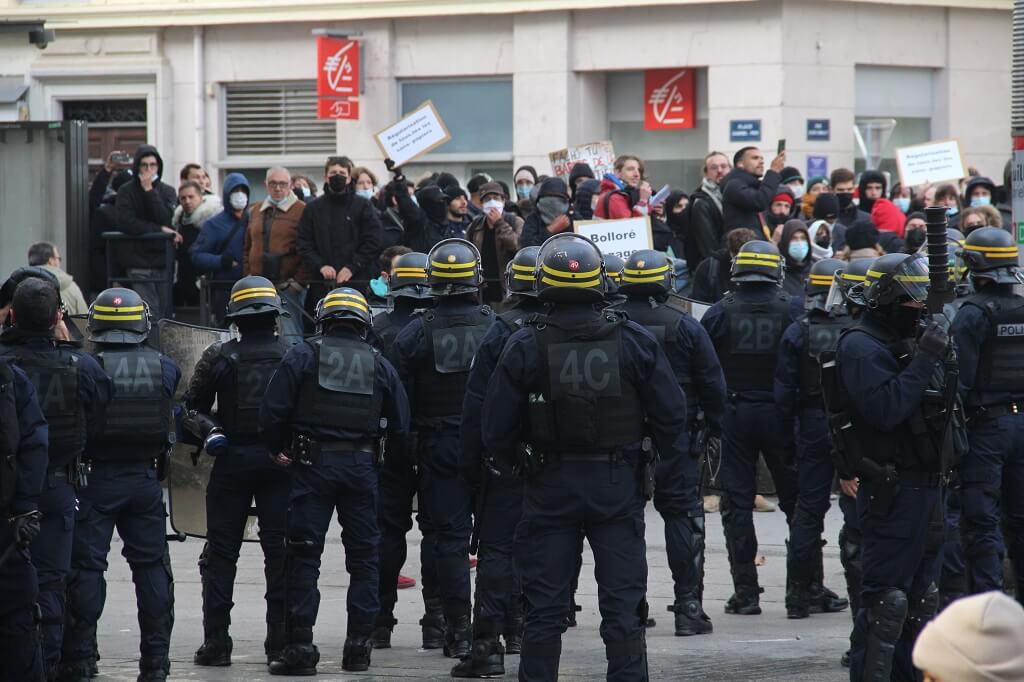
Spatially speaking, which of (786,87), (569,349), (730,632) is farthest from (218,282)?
(786,87)

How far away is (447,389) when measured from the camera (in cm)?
944

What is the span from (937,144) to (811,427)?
800 centimetres

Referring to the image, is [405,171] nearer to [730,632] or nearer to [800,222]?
[800,222]

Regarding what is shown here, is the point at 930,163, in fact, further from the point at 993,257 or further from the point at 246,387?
the point at 246,387

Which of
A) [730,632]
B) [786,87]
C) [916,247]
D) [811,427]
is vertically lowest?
[730,632]

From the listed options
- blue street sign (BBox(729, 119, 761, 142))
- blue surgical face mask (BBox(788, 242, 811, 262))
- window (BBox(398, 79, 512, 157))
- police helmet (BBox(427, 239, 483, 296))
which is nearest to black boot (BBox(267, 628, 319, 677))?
police helmet (BBox(427, 239, 483, 296))

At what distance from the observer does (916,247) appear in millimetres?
15055

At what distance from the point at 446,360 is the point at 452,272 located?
46 cm

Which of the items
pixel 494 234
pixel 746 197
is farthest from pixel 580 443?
pixel 494 234

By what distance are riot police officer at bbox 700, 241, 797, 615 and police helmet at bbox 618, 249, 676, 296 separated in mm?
769

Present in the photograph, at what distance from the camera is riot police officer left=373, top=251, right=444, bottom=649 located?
9719 mm

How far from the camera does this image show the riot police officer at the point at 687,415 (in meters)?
9.75

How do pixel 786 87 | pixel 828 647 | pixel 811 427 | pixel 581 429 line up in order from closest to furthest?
pixel 581 429
pixel 828 647
pixel 811 427
pixel 786 87

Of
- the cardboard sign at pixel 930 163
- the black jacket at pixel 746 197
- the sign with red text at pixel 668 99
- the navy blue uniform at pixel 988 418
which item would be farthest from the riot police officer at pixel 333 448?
the sign with red text at pixel 668 99
